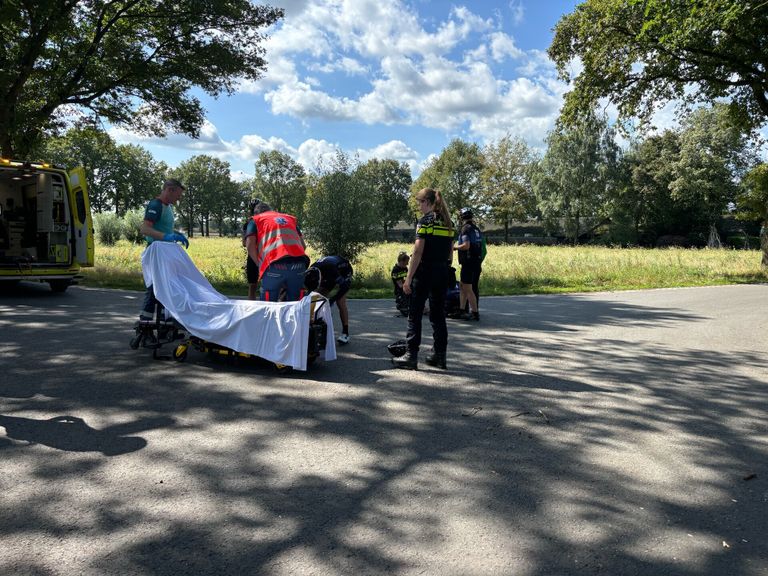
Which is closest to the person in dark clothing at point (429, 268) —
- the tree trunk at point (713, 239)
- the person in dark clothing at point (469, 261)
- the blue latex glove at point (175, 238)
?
the blue latex glove at point (175, 238)

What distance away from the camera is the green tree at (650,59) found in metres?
16.0

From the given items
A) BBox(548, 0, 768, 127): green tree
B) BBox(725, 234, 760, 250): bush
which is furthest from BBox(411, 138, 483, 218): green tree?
BBox(548, 0, 768, 127): green tree

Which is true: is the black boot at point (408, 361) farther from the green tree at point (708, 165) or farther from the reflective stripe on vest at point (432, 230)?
the green tree at point (708, 165)

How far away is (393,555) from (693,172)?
63.7 m

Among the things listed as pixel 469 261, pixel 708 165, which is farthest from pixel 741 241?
pixel 469 261

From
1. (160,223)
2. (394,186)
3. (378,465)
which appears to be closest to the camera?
(378,465)

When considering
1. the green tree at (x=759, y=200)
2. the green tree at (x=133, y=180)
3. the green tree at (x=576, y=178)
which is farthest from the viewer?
the green tree at (x=133, y=180)

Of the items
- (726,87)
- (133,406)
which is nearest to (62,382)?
(133,406)

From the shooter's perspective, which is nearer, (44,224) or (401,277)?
(401,277)

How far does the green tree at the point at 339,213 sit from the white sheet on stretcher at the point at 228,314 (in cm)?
976

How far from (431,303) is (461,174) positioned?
7128 cm

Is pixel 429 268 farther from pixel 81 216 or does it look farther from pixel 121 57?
pixel 121 57

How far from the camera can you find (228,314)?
571 cm

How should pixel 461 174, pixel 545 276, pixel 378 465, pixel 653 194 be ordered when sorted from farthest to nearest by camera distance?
pixel 461 174, pixel 653 194, pixel 545 276, pixel 378 465
